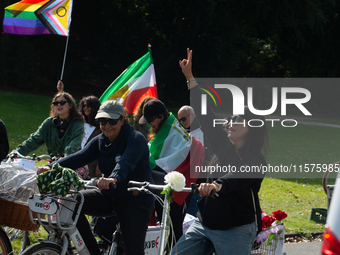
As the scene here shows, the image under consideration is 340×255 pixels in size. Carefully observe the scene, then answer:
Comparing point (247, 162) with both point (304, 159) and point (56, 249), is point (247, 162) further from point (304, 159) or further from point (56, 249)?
point (304, 159)

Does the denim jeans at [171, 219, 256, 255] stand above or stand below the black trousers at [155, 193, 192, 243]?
above

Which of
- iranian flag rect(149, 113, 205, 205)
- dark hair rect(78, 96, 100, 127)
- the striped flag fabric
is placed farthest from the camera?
the striped flag fabric

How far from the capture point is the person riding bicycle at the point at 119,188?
357 centimetres

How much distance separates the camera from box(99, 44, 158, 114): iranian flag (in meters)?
6.96

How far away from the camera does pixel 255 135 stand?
10.3 feet

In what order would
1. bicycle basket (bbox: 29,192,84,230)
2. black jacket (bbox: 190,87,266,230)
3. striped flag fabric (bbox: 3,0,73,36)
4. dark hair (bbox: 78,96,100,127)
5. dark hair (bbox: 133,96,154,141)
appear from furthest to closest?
1. striped flag fabric (bbox: 3,0,73,36)
2. dark hair (bbox: 78,96,100,127)
3. dark hair (bbox: 133,96,154,141)
4. bicycle basket (bbox: 29,192,84,230)
5. black jacket (bbox: 190,87,266,230)

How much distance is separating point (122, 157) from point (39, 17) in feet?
17.9

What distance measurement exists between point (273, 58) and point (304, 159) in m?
22.4

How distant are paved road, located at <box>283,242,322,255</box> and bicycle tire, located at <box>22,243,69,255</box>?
3.48 meters

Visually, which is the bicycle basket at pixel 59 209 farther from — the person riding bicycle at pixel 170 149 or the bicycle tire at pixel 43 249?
the person riding bicycle at pixel 170 149

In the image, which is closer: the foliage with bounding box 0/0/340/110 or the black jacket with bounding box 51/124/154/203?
the black jacket with bounding box 51/124/154/203

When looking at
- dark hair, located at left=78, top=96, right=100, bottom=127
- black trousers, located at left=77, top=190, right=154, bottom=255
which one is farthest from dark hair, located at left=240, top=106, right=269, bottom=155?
dark hair, located at left=78, top=96, right=100, bottom=127

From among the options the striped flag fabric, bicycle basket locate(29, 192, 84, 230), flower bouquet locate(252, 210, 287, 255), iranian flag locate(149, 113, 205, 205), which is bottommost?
flower bouquet locate(252, 210, 287, 255)

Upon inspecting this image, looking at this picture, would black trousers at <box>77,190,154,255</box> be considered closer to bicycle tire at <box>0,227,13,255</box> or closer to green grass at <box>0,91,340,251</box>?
bicycle tire at <box>0,227,13,255</box>
